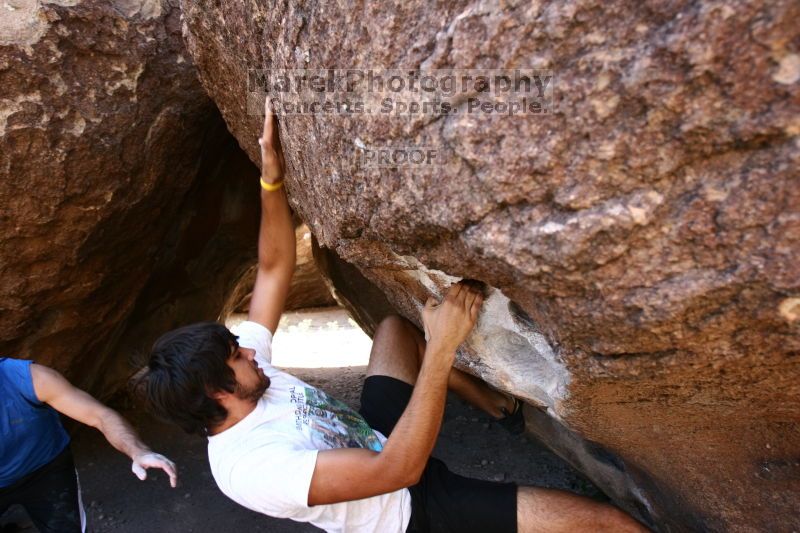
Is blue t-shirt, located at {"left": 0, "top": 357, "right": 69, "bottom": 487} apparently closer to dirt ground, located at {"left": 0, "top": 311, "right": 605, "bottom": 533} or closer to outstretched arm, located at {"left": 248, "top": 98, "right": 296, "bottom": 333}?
dirt ground, located at {"left": 0, "top": 311, "right": 605, "bottom": 533}

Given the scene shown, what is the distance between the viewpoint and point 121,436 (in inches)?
74.5

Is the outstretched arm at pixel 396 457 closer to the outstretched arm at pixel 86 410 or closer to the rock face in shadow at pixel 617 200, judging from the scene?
the rock face in shadow at pixel 617 200

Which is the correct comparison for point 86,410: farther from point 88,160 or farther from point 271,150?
point 271,150

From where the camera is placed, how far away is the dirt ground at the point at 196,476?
2.60m

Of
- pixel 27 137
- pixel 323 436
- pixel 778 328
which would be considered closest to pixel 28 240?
pixel 27 137

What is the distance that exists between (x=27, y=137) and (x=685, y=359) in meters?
2.06

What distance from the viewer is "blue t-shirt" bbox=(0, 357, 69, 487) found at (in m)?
2.07

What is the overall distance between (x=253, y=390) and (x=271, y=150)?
66 cm

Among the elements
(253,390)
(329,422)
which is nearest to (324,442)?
(329,422)

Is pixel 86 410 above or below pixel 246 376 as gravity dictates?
below

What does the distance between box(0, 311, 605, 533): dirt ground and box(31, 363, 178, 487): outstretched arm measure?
72cm

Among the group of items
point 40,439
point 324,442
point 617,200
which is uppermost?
point 617,200

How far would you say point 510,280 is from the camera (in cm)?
133

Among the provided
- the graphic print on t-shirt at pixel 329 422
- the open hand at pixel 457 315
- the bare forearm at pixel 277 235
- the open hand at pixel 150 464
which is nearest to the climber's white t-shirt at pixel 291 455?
the graphic print on t-shirt at pixel 329 422
